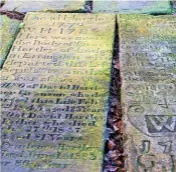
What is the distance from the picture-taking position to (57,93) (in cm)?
269

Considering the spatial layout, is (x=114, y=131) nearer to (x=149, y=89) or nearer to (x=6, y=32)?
(x=149, y=89)

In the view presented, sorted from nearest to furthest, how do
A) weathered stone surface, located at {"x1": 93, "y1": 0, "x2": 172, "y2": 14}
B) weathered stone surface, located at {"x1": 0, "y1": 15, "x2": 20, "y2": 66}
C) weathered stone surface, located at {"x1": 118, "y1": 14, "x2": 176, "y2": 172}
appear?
weathered stone surface, located at {"x1": 118, "y1": 14, "x2": 176, "y2": 172} < weathered stone surface, located at {"x1": 0, "y1": 15, "x2": 20, "y2": 66} < weathered stone surface, located at {"x1": 93, "y1": 0, "x2": 172, "y2": 14}

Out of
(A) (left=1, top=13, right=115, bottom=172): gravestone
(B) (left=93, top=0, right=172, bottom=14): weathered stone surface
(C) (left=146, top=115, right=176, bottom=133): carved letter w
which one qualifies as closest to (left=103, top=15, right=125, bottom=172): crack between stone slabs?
(A) (left=1, top=13, right=115, bottom=172): gravestone

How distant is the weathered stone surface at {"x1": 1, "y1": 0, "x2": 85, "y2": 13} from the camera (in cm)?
397

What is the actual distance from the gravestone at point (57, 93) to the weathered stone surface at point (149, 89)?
0.12 metres

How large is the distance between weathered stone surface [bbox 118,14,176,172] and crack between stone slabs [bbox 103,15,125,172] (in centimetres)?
6

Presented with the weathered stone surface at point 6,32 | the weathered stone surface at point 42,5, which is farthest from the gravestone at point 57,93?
the weathered stone surface at point 42,5

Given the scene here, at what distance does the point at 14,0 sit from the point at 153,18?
1.25 meters

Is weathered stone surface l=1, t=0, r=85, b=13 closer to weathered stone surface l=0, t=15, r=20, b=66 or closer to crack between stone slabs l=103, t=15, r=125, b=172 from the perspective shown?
weathered stone surface l=0, t=15, r=20, b=66

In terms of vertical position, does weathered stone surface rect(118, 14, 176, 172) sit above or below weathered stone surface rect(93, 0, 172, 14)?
below

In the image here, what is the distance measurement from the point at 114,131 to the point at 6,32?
4.65 ft

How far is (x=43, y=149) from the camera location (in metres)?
2.22

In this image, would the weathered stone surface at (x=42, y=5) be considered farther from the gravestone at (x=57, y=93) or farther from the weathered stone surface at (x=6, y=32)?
the weathered stone surface at (x=6, y=32)

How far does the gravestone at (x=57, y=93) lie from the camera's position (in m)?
2.17
